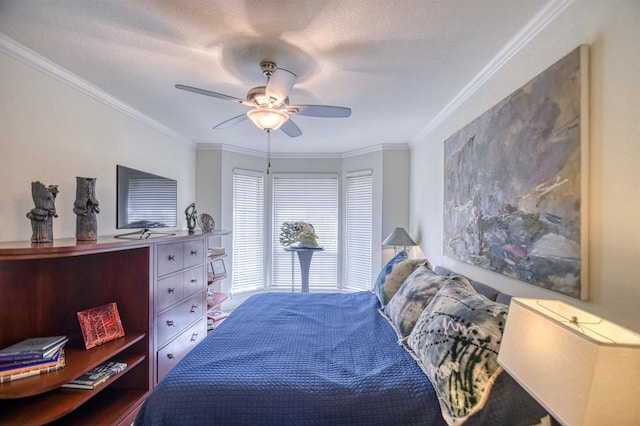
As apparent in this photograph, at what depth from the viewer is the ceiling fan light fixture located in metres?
1.85

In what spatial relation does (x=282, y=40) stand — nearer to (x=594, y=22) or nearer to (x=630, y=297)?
(x=594, y=22)

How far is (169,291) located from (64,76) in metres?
1.73

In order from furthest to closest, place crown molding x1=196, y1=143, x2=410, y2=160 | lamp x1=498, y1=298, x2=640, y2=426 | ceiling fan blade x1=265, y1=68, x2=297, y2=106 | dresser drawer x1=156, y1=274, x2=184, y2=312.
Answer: crown molding x1=196, y1=143, x2=410, y2=160
dresser drawer x1=156, y1=274, x2=184, y2=312
ceiling fan blade x1=265, y1=68, x2=297, y2=106
lamp x1=498, y1=298, x2=640, y2=426

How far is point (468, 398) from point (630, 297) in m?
0.68

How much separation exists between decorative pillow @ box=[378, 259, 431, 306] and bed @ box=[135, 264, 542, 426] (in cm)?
57

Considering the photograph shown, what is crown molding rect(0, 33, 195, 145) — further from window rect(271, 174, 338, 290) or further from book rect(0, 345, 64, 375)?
window rect(271, 174, 338, 290)

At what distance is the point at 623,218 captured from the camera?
3.38ft

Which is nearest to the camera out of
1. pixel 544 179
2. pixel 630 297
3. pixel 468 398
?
pixel 630 297

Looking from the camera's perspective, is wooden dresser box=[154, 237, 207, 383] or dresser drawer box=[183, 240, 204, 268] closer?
wooden dresser box=[154, 237, 207, 383]

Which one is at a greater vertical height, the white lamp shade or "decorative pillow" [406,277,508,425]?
the white lamp shade

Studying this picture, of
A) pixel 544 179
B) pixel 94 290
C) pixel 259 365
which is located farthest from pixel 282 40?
pixel 94 290

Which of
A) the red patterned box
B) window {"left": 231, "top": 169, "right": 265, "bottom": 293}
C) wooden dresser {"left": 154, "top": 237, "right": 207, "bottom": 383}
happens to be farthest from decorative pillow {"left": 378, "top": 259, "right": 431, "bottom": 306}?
window {"left": 231, "top": 169, "right": 265, "bottom": 293}

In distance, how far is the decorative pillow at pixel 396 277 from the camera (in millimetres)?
2270

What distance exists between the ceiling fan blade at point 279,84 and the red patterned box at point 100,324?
1791 mm
